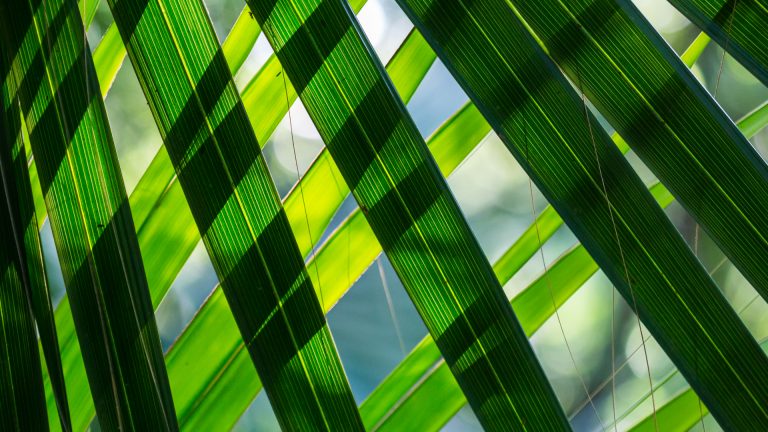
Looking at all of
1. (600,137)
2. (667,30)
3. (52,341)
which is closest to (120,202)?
(52,341)

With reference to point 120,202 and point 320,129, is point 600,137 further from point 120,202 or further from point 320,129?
point 120,202

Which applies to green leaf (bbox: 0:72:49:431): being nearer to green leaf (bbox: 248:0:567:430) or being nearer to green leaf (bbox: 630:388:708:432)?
green leaf (bbox: 248:0:567:430)

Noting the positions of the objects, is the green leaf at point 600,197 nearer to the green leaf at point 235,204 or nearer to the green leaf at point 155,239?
the green leaf at point 235,204

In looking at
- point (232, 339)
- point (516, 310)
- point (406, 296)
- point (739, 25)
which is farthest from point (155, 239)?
point (406, 296)

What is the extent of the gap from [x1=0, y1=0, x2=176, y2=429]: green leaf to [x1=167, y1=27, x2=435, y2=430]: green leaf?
1.30 ft

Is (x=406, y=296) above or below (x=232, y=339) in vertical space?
above

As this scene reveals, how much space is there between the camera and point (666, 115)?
19.4 inches

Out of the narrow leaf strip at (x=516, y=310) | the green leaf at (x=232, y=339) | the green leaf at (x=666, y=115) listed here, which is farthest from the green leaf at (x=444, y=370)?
the green leaf at (x=666, y=115)

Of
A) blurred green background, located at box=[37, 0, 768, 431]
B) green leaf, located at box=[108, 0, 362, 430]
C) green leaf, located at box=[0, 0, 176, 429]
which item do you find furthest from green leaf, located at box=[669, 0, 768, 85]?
blurred green background, located at box=[37, 0, 768, 431]

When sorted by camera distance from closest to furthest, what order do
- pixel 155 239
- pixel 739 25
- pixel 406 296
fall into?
pixel 739 25 → pixel 155 239 → pixel 406 296

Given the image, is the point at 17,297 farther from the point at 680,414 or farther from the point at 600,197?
the point at 680,414

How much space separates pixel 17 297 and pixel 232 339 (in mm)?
436

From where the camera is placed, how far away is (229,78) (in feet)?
1.77

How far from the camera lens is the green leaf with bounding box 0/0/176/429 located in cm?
52
